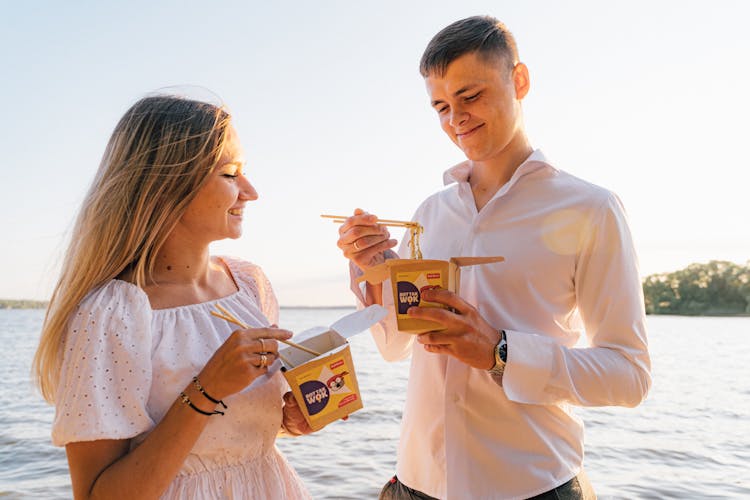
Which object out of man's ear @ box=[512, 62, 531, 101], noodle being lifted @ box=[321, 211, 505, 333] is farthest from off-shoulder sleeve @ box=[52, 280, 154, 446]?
man's ear @ box=[512, 62, 531, 101]

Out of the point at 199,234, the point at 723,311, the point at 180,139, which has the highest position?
the point at 180,139

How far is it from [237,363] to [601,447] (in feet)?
22.9

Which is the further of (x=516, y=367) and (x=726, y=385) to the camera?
(x=726, y=385)

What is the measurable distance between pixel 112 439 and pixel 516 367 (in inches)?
46.1

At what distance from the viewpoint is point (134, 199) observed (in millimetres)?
1941

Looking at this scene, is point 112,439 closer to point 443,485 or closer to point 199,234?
point 199,234

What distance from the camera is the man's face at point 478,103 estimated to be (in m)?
2.19

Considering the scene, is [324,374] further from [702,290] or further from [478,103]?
[702,290]

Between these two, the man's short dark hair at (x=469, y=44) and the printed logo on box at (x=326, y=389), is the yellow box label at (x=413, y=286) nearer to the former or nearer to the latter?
the printed logo on box at (x=326, y=389)

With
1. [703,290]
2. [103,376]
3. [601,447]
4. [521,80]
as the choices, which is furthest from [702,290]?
[103,376]

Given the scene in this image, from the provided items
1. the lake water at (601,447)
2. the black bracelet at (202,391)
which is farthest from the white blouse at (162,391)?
the lake water at (601,447)

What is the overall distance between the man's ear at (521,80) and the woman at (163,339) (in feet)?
3.37

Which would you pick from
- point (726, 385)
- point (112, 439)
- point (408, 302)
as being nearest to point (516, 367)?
point (408, 302)

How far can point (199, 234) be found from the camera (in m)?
2.10
